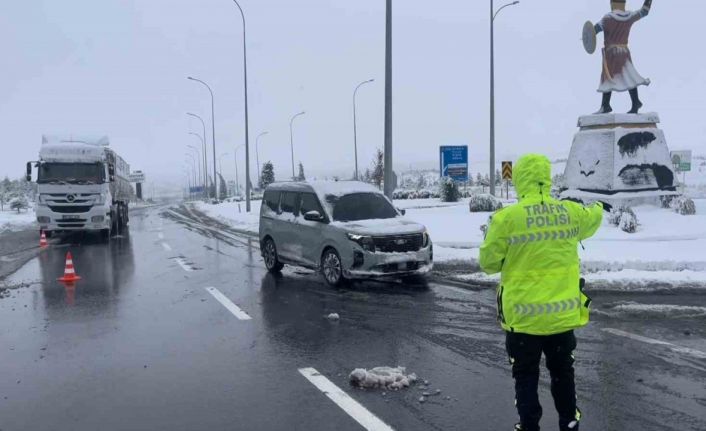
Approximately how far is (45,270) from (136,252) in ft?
13.2

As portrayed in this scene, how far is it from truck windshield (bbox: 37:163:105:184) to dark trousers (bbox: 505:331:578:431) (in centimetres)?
2015

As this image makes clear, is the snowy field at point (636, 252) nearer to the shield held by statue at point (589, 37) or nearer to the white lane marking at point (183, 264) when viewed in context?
the white lane marking at point (183, 264)

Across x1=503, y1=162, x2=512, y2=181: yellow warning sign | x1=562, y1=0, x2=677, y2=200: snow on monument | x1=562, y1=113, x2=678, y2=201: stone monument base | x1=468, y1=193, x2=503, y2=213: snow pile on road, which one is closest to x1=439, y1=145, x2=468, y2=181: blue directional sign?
x1=503, y1=162, x2=512, y2=181: yellow warning sign

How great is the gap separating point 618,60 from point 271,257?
1643 cm

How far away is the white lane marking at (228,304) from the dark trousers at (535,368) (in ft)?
17.5

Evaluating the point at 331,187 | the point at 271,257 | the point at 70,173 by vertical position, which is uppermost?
the point at 70,173

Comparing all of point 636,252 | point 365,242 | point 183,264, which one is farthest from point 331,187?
point 636,252

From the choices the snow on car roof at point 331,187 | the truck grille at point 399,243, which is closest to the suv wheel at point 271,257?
the snow on car roof at point 331,187

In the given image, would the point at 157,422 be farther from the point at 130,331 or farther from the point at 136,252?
the point at 136,252

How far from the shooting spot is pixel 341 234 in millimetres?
10828

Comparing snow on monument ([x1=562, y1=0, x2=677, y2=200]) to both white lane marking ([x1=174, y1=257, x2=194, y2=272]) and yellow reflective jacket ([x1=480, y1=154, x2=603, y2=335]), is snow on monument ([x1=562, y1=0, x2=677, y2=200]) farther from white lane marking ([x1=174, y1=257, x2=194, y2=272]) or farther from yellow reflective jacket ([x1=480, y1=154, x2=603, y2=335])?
yellow reflective jacket ([x1=480, y1=154, x2=603, y2=335])

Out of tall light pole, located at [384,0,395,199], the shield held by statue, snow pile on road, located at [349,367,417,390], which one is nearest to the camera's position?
snow pile on road, located at [349,367,417,390]

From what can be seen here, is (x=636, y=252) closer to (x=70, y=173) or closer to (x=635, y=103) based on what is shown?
(x=635, y=103)

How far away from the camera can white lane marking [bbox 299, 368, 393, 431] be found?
180 inches
